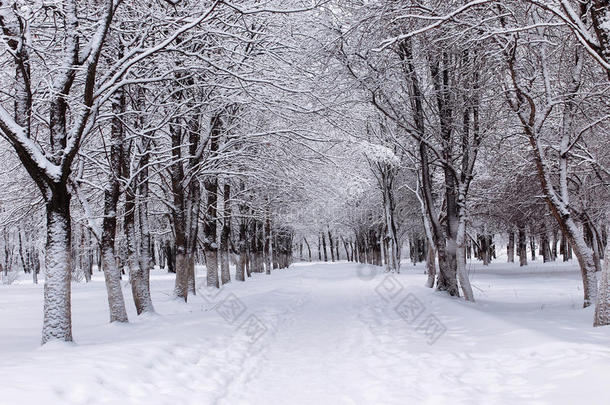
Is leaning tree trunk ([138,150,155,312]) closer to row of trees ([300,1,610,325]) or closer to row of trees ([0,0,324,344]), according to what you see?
row of trees ([0,0,324,344])

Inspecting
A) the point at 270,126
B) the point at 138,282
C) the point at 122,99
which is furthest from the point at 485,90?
the point at 138,282

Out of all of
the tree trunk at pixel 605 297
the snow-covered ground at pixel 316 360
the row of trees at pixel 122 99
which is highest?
the row of trees at pixel 122 99

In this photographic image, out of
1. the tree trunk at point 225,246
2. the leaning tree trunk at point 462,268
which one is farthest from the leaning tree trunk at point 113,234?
the tree trunk at point 225,246

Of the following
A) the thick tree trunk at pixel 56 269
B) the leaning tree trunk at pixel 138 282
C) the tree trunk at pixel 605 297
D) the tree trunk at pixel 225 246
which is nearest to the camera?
the thick tree trunk at pixel 56 269

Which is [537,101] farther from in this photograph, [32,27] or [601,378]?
[32,27]

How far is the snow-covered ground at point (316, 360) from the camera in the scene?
15.0ft

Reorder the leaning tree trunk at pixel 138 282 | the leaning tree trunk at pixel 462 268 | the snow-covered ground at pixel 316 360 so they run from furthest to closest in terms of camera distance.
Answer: the leaning tree trunk at pixel 462 268, the leaning tree trunk at pixel 138 282, the snow-covered ground at pixel 316 360

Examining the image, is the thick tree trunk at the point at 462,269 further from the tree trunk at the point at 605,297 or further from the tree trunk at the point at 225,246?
the tree trunk at the point at 225,246

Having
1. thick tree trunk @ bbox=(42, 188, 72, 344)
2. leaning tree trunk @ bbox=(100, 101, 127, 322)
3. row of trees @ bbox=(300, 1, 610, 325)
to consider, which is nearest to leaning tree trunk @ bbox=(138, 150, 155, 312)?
leaning tree trunk @ bbox=(100, 101, 127, 322)

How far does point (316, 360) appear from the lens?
6.76 metres

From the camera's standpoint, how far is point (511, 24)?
32.4ft

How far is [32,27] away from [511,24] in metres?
9.75

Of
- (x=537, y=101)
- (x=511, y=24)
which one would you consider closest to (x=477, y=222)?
(x=537, y=101)

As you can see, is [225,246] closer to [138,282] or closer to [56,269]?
[138,282]
